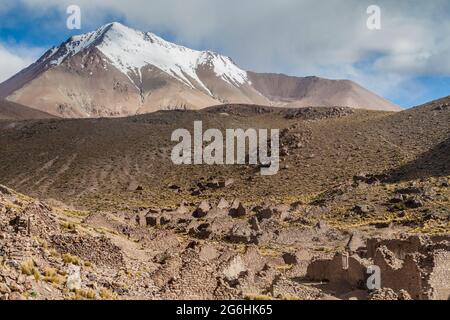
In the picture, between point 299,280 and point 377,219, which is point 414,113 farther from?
point 299,280

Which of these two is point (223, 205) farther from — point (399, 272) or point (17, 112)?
point (17, 112)

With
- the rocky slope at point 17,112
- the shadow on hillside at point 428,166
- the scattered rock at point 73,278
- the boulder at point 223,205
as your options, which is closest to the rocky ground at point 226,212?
the scattered rock at point 73,278

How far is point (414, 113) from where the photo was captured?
279ft

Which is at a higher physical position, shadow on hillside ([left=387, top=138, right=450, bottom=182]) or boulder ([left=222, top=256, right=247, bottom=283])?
shadow on hillside ([left=387, top=138, right=450, bottom=182])

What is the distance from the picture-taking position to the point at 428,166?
6200 centimetres

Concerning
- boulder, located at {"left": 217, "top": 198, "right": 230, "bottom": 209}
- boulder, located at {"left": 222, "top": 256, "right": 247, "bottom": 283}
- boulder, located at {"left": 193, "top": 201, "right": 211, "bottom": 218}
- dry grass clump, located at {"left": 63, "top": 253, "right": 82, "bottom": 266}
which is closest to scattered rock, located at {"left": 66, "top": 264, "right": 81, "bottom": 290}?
dry grass clump, located at {"left": 63, "top": 253, "right": 82, "bottom": 266}

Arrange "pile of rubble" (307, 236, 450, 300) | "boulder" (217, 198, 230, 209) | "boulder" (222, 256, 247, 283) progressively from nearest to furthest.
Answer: "pile of rubble" (307, 236, 450, 300) → "boulder" (222, 256, 247, 283) → "boulder" (217, 198, 230, 209)

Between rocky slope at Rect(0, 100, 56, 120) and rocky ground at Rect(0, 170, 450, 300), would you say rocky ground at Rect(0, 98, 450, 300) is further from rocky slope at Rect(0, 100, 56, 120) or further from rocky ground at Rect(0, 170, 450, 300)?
rocky slope at Rect(0, 100, 56, 120)

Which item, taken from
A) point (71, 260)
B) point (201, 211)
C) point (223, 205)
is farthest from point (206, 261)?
point (223, 205)

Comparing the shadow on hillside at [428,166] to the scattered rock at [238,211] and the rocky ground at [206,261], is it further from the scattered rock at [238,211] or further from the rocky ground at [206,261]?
the scattered rock at [238,211]

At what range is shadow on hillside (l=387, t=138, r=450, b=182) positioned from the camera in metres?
59.2

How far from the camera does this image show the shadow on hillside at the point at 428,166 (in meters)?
59.2
